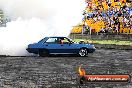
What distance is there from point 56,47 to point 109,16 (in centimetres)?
2252

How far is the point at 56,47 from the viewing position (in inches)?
877


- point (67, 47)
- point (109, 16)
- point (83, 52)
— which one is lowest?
point (83, 52)

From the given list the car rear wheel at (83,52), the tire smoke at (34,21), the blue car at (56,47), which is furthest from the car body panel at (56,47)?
the tire smoke at (34,21)

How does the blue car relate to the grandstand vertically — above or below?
below

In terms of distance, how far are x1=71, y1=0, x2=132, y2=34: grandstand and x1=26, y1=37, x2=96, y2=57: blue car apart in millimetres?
18994

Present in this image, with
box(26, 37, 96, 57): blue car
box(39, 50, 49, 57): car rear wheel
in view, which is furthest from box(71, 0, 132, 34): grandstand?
box(39, 50, 49, 57): car rear wheel

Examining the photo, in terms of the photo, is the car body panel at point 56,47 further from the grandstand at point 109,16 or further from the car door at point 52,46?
the grandstand at point 109,16

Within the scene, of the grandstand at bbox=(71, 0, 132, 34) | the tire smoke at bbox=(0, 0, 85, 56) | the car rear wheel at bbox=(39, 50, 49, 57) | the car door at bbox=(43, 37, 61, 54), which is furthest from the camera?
the grandstand at bbox=(71, 0, 132, 34)

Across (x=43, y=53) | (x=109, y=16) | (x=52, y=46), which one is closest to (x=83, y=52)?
(x=52, y=46)

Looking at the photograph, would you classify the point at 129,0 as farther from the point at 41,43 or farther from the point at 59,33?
the point at 41,43

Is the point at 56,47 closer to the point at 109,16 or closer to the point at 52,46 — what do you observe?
the point at 52,46

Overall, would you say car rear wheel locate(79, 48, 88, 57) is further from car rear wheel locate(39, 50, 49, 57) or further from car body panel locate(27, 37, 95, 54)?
car rear wheel locate(39, 50, 49, 57)

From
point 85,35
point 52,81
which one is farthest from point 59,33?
point 85,35

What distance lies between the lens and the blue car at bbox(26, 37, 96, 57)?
72.6 ft
